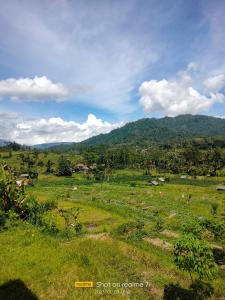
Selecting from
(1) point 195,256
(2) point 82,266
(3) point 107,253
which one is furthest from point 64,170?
(1) point 195,256

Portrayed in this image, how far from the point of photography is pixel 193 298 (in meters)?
21.3

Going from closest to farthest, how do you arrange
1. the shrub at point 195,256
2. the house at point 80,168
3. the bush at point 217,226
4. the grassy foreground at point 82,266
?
1. the shrub at point 195,256
2. the grassy foreground at point 82,266
3. the bush at point 217,226
4. the house at point 80,168

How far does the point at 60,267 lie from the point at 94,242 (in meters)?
6.55

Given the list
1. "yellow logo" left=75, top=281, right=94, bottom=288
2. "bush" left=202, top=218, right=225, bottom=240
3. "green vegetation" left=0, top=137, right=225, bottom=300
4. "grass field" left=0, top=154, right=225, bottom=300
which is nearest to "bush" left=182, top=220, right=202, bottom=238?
"green vegetation" left=0, top=137, right=225, bottom=300

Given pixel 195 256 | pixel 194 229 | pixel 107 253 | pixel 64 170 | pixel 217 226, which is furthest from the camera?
pixel 64 170

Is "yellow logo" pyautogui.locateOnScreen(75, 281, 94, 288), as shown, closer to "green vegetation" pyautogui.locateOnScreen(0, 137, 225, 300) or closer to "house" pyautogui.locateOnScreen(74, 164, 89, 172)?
"green vegetation" pyautogui.locateOnScreen(0, 137, 225, 300)

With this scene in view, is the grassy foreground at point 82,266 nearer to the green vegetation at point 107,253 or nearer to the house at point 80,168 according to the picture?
the green vegetation at point 107,253

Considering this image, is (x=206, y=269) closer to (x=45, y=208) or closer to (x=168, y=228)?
(x=168, y=228)

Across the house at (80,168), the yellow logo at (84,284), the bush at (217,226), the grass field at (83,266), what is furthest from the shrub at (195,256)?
the house at (80,168)

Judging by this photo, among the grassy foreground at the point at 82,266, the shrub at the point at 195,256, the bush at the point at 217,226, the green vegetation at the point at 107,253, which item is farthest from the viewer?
the bush at the point at 217,226

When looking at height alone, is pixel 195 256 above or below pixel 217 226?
above

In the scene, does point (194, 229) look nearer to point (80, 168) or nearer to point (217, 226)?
point (217, 226)

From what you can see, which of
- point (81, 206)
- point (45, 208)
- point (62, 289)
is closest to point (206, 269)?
point (62, 289)

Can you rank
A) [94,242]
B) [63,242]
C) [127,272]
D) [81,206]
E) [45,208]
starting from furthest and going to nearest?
[81,206], [45,208], [63,242], [94,242], [127,272]
